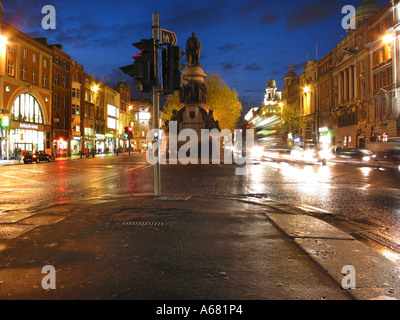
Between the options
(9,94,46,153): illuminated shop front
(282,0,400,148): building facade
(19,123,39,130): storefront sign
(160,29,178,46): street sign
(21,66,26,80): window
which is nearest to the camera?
(160,29,178,46): street sign

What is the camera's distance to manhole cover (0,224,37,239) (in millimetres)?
5365

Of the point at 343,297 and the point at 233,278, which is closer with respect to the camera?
the point at 343,297

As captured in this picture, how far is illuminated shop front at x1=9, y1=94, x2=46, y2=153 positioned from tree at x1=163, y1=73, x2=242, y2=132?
63.6 feet

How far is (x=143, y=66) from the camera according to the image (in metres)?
8.32

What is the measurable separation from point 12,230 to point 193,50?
33.3m

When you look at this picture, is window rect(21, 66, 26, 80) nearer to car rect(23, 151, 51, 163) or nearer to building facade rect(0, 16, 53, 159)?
building facade rect(0, 16, 53, 159)

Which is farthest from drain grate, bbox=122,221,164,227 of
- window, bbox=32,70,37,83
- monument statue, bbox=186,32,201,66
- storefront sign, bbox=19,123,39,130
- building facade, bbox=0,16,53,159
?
window, bbox=32,70,37,83

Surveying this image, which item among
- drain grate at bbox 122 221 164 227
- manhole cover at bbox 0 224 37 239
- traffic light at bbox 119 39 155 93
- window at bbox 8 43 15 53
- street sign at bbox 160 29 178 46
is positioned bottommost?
manhole cover at bbox 0 224 37 239

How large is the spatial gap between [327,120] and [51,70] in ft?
175

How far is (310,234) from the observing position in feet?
17.8

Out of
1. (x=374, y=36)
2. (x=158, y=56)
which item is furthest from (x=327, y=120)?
(x=158, y=56)

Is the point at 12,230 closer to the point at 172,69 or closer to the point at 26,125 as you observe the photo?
the point at 172,69

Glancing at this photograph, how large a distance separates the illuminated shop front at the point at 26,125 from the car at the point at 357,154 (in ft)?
126

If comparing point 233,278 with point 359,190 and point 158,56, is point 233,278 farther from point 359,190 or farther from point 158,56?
point 359,190
